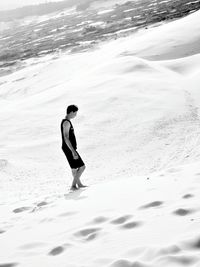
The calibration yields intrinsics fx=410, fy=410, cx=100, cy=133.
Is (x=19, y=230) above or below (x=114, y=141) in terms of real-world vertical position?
above

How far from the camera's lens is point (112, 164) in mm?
9664

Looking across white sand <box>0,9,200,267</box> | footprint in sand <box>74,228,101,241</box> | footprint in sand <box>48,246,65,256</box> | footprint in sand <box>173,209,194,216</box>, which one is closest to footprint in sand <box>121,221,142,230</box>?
white sand <box>0,9,200,267</box>

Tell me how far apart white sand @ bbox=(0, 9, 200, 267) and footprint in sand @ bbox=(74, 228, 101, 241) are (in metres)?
0.01

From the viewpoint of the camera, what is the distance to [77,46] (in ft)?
106

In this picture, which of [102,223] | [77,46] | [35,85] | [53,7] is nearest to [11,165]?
[102,223]

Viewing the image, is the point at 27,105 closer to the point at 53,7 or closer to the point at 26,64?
the point at 26,64

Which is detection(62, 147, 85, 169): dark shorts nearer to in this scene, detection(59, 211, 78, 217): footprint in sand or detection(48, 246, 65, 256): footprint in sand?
detection(59, 211, 78, 217): footprint in sand

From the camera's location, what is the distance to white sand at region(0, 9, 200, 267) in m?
3.84

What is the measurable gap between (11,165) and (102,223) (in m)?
5.84

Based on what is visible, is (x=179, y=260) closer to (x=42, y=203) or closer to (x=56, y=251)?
(x=56, y=251)

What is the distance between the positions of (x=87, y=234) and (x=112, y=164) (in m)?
5.46

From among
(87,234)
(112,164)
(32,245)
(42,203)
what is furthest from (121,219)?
(112,164)

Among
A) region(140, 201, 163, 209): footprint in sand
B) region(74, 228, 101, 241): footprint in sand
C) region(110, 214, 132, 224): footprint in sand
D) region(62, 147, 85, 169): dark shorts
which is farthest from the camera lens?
region(62, 147, 85, 169): dark shorts

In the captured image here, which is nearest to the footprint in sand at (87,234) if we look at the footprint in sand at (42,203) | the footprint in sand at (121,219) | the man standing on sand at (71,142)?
the footprint in sand at (121,219)
